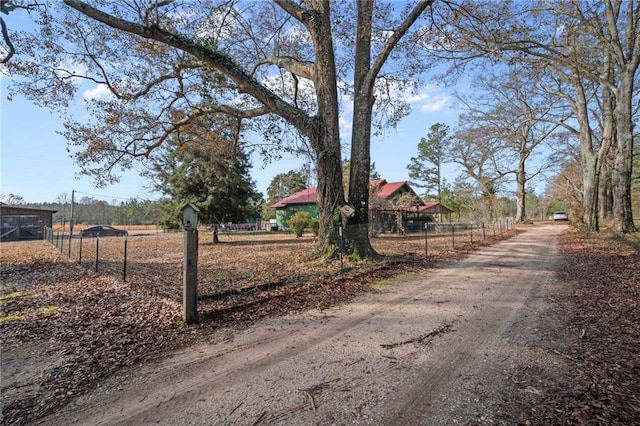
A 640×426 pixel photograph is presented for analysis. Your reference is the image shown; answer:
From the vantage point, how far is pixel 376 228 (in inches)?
923

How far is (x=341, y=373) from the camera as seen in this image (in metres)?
3.11

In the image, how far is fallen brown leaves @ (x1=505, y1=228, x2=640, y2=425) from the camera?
242 centimetres

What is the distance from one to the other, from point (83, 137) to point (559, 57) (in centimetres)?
1682

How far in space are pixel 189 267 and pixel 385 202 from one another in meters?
21.7

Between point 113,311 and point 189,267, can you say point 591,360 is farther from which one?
point 113,311

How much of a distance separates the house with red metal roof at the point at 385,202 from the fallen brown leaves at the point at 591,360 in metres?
18.7

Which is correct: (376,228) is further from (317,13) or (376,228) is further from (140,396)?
(140,396)

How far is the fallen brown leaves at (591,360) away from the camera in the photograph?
7.94 ft

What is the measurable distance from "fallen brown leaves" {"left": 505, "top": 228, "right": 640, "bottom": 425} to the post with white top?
378 cm

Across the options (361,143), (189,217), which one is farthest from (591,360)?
(361,143)

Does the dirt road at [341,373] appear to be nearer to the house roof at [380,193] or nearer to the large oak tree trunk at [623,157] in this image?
the large oak tree trunk at [623,157]

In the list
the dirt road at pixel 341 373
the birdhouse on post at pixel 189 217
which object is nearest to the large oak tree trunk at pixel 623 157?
the dirt road at pixel 341 373

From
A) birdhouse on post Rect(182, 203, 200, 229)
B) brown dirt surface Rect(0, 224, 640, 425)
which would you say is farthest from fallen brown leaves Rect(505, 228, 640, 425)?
birdhouse on post Rect(182, 203, 200, 229)

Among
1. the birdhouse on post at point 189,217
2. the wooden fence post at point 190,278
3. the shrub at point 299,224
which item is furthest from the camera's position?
the shrub at point 299,224
